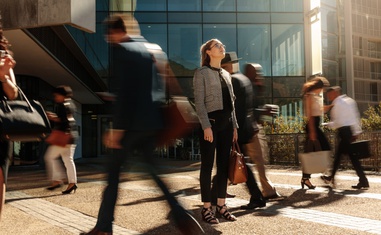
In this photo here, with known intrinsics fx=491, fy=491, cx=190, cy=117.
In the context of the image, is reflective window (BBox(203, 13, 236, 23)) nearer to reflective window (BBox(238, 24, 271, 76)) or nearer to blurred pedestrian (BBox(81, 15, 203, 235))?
reflective window (BBox(238, 24, 271, 76))

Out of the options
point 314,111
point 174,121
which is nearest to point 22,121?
point 174,121

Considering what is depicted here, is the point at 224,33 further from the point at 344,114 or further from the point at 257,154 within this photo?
the point at 257,154

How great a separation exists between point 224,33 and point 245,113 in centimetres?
2072

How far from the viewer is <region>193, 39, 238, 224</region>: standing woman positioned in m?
4.86

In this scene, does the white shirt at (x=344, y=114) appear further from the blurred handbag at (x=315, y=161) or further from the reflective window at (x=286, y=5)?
the reflective window at (x=286, y=5)

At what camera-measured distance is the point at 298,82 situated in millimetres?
26250

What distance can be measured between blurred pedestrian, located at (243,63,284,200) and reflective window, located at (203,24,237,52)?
19697 mm

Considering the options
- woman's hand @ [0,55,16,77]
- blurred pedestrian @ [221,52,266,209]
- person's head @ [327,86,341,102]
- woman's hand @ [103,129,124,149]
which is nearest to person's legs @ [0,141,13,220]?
woman's hand @ [0,55,16,77]

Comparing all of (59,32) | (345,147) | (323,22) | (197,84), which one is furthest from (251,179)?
(323,22)

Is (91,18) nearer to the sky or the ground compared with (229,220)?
nearer to the sky

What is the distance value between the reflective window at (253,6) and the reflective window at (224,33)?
1124 mm

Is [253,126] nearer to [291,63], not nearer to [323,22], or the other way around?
[291,63]

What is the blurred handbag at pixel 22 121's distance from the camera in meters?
3.12

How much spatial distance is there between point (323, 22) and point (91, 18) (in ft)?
99.0
